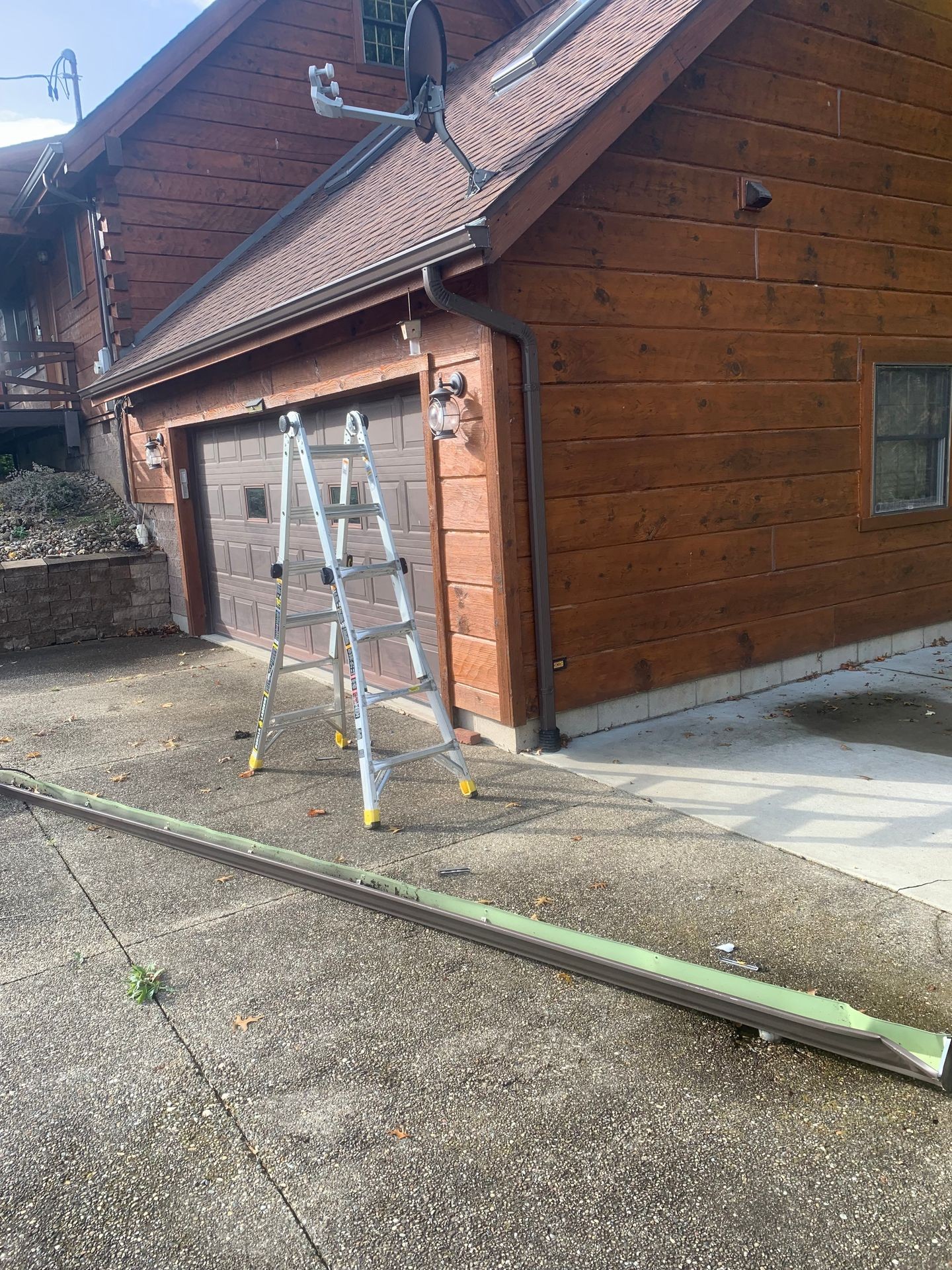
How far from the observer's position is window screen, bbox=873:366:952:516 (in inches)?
295

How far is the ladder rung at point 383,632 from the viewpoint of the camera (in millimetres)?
4594

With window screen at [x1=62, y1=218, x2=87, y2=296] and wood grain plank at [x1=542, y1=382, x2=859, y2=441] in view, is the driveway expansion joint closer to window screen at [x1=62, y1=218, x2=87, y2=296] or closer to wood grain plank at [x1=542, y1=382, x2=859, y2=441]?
wood grain plank at [x1=542, y1=382, x2=859, y2=441]

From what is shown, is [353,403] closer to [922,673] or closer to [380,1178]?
[922,673]

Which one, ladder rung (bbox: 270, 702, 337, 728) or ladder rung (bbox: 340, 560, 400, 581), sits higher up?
ladder rung (bbox: 340, 560, 400, 581)

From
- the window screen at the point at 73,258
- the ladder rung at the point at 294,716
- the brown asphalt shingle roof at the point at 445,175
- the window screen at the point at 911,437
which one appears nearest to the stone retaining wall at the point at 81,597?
the brown asphalt shingle roof at the point at 445,175

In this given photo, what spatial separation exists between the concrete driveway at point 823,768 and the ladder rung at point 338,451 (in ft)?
6.80

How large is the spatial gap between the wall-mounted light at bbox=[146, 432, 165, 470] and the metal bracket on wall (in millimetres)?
6634

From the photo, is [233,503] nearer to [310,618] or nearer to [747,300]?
[310,618]

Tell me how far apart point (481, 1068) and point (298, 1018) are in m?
0.67

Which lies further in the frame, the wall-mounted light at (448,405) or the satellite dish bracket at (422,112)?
the wall-mounted light at (448,405)

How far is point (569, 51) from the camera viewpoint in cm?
715

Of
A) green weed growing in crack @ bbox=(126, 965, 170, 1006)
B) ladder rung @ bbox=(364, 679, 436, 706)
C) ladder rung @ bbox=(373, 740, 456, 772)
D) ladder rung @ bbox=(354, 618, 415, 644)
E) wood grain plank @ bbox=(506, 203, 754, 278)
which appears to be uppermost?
wood grain plank @ bbox=(506, 203, 754, 278)

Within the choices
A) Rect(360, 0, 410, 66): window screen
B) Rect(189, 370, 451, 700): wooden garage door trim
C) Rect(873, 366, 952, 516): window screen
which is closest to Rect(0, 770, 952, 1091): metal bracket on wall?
Rect(189, 370, 451, 700): wooden garage door trim

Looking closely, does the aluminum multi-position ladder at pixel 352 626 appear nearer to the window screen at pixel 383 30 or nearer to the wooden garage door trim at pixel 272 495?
the wooden garage door trim at pixel 272 495
